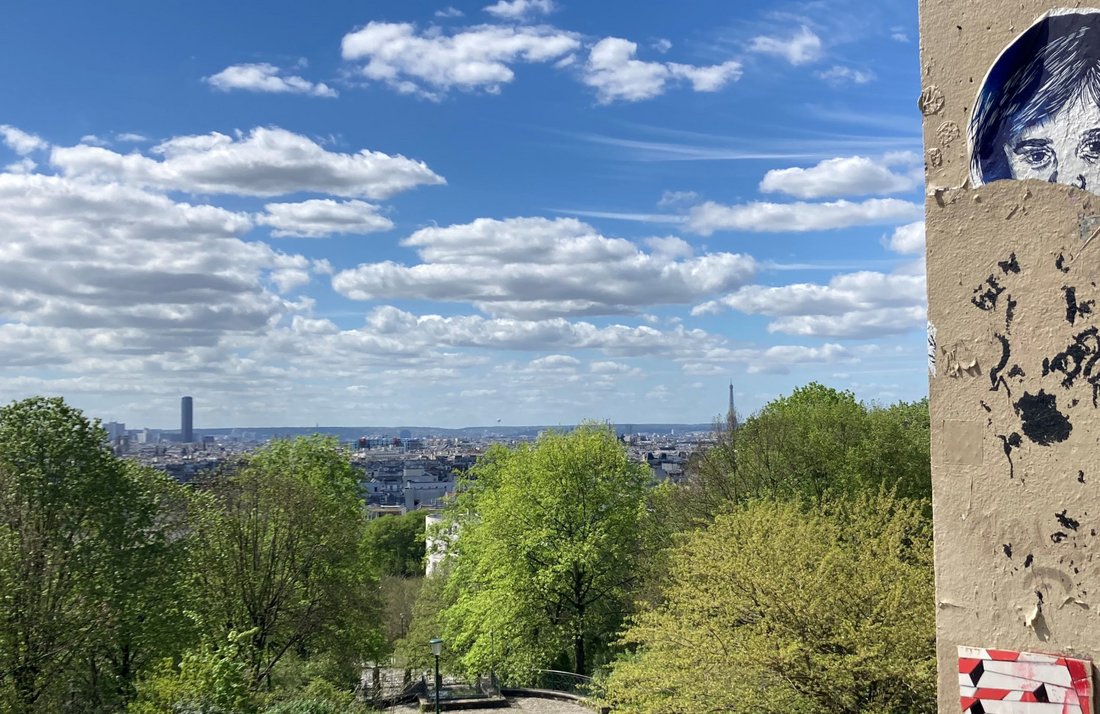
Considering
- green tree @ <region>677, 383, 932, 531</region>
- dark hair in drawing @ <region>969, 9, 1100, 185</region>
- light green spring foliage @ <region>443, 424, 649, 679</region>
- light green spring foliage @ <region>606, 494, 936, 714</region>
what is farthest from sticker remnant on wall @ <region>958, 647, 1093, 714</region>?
light green spring foliage @ <region>443, 424, 649, 679</region>

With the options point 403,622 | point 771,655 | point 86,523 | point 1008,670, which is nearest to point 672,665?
point 771,655

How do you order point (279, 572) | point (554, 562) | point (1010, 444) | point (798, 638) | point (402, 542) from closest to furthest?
point (1010, 444), point (798, 638), point (279, 572), point (554, 562), point (402, 542)

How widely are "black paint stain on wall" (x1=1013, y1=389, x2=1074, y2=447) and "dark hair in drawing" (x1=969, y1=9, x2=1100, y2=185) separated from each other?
1.28 meters

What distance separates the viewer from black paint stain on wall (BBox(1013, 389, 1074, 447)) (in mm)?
4406

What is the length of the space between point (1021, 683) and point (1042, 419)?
1.48 metres

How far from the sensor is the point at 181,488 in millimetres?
21797

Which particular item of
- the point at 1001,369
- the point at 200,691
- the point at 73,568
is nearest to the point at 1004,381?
the point at 1001,369

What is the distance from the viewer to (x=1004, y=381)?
460 centimetres

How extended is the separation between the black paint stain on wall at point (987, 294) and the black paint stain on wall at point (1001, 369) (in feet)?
0.60

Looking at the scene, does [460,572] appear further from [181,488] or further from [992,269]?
[992,269]

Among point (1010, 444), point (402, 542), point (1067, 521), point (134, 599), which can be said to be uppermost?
point (1010, 444)

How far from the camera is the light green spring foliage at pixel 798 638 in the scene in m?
11.5

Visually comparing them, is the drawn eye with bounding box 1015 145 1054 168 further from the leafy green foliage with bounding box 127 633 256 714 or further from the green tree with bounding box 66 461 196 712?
the green tree with bounding box 66 461 196 712

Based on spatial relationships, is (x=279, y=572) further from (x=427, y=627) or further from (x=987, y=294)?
Answer: (x=987, y=294)
